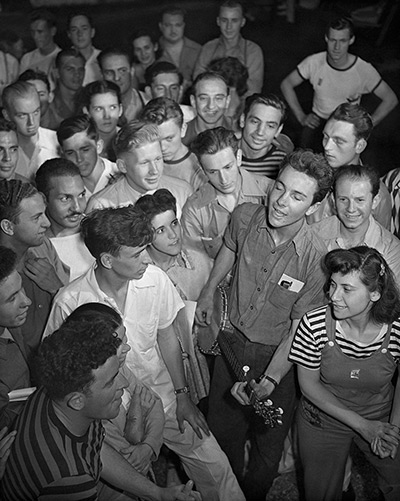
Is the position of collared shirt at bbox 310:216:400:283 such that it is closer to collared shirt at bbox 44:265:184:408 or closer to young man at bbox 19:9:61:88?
collared shirt at bbox 44:265:184:408

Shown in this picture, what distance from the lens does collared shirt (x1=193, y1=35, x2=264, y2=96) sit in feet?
21.2

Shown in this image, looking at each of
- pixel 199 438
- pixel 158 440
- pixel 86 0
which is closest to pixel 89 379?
pixel 158 440

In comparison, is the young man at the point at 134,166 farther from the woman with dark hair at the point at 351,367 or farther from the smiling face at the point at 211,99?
the woman with dark hair at the point at 351,367

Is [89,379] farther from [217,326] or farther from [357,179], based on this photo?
[357,179]

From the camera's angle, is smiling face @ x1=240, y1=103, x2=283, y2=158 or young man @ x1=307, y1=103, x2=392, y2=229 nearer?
young man @ x1=307, y1=103, x2=392, y2=229

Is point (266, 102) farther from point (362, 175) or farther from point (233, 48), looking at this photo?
point (233, 48)

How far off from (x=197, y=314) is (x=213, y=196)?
704 mm

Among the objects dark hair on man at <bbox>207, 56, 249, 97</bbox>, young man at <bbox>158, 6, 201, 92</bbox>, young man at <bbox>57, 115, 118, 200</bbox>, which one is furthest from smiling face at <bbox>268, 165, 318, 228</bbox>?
young man at <bbox>158, 6, 201, 92</bbox>

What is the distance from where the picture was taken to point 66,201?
3.74 meters

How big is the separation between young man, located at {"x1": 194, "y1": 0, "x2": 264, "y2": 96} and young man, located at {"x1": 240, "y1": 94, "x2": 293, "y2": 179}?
2.02m

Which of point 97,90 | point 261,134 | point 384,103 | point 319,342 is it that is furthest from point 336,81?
point 319,342

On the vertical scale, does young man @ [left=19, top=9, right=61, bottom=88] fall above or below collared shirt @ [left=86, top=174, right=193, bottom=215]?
below

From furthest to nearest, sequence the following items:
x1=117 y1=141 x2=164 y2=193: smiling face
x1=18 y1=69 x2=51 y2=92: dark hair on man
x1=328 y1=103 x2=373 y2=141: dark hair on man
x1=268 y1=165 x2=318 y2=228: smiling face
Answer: x1=18 y1=69 x2=51 y2=92: dark hair on man < x1=328 y1=103 x2=373 y2=141: dark hair on man < x1=117 y1=141 x2=164 y2=193: smiling face < x1=268 y1=165 x2=318 y2=228: smiling face

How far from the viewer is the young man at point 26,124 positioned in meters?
4.71
